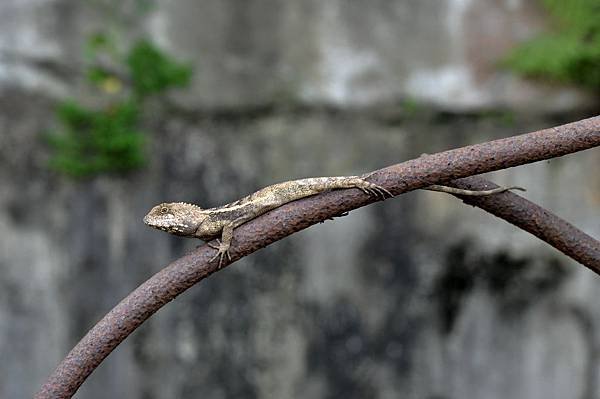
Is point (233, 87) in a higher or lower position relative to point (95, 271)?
higher

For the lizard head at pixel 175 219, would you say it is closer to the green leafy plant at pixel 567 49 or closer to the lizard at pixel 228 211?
the lizard at pixel 228 211

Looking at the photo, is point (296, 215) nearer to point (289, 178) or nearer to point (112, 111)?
point (289, 178)

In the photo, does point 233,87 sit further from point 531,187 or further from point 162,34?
point 531,187

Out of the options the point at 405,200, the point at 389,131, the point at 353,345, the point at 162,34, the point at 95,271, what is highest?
the point at 162,34

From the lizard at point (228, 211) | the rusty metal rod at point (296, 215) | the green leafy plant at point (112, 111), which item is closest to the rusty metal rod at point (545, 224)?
the rusty metal rod at point (296, 215)

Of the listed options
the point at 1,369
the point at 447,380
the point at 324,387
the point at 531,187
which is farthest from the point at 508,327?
the point at 1,369
